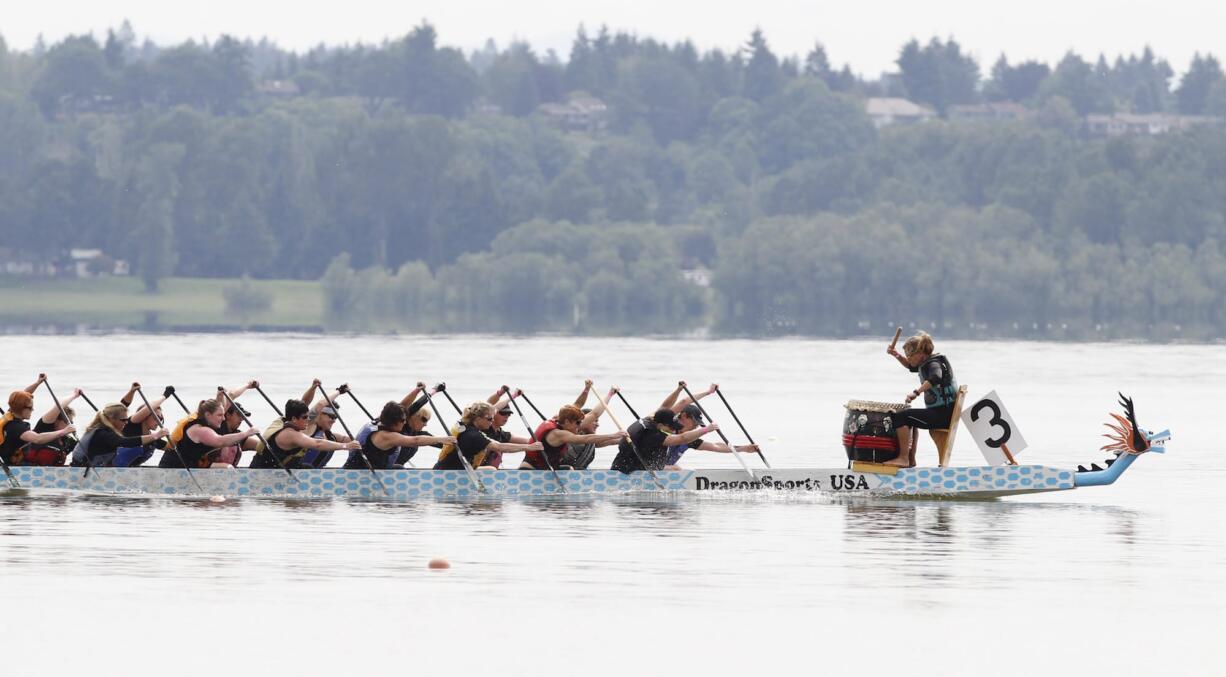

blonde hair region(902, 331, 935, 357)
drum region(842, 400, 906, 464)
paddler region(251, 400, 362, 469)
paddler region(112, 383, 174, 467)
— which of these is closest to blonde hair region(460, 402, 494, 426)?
paddler region(251, 400, 362, 469)

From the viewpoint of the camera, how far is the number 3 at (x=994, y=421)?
2581 centimetres

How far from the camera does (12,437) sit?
2634cm

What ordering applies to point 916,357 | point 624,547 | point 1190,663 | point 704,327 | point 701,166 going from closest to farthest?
1. point 1190,663
2. point 624,547
3. point 916,357
4. point 704,327
5. point 701,166

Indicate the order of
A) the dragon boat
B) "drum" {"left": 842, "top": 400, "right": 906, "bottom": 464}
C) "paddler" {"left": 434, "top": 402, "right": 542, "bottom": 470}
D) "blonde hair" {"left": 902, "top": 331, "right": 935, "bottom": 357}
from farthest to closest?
the dragon boat
"paddler" {"left": 434, "top": 402, "right": 542, "bottom": 470}
"drum" {"left": 842, "top": 400, "right": 906, "bottom": 464}
"blonde hair" {"left": 902, "top": 331, "right": 935, "bottom": 357}

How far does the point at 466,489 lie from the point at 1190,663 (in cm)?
1074

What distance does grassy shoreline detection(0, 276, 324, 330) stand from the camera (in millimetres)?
136500

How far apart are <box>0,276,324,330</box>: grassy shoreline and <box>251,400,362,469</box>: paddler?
103226 mm

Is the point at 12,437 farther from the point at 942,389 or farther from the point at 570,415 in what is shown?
the point at 942,389

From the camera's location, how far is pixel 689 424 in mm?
26422

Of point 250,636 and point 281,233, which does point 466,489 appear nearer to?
point 250,636

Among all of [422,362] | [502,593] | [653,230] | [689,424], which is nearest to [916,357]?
[689,424]

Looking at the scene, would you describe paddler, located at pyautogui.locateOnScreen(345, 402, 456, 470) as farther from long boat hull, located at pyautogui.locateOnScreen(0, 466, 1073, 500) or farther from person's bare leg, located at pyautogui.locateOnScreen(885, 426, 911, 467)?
person's bare leg, located at pyautogui.locateOnScreen(885, 426, 911, 467)

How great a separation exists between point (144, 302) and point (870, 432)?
13316 centimetres

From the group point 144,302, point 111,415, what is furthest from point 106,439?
point 144,302
